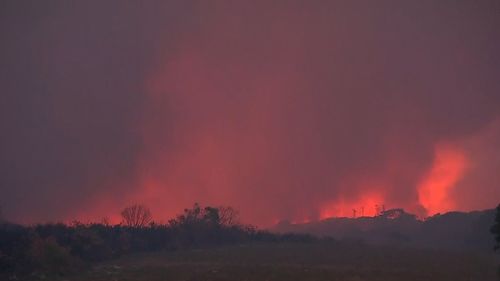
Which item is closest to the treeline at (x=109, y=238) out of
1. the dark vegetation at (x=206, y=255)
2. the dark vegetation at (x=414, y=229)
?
the dark vegetation at (x=206, y=255)

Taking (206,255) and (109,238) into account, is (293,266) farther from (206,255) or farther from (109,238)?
(109,238)

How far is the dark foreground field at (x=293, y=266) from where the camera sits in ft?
180

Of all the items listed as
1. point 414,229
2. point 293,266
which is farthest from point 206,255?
point 414,229

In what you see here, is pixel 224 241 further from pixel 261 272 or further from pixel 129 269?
pixel 261 272

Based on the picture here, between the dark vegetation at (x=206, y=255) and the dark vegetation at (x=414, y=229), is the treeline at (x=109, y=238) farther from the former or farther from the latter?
the dark vegetation at (x=414, y=229)

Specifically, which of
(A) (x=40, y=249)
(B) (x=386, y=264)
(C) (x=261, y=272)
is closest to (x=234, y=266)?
(C) (x=261, y=272)

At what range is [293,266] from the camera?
63969 mm

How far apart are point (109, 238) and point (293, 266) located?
138 feet

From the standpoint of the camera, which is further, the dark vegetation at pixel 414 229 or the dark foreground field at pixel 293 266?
the dark vegetation at pixel 414 229

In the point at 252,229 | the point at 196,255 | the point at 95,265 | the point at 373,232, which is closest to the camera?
the point at 95,265

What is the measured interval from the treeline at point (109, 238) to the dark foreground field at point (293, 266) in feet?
16.3

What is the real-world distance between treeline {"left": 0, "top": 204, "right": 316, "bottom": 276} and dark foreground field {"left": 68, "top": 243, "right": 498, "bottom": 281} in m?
4.98

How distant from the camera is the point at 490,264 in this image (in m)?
65.1

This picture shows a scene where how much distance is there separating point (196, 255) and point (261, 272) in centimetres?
2557
